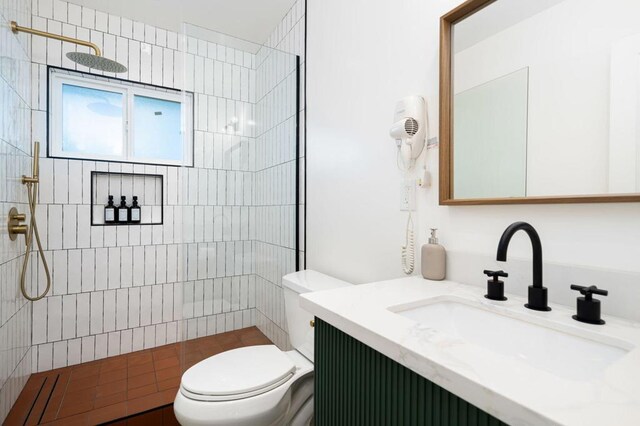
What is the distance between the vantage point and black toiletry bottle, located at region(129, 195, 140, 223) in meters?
2.37

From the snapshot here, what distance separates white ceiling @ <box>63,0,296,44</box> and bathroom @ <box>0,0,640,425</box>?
0.02 meters

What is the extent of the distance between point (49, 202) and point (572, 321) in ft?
9.23

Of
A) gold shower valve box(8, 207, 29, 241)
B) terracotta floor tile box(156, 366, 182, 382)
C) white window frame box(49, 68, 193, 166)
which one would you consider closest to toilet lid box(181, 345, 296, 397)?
terracotta floor tile box(156, 366, 182, 382)

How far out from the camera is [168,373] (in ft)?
6.83

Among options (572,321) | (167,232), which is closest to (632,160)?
(572,321)

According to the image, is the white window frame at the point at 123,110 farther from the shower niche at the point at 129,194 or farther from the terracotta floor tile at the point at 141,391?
the terracotta floor tile at the point at 141,391

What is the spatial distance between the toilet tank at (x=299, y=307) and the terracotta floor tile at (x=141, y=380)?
3.58ft

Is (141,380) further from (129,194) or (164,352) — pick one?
(129,194)

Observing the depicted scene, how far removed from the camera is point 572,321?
69 centimetres

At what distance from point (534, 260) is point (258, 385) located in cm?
104

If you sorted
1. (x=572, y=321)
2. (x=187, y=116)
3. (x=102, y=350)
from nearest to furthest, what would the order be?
(x=572, y=321)
(x=187, y=116)
(x=102, y=350)

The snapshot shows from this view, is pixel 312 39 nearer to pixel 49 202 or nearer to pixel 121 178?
pixel 121 178

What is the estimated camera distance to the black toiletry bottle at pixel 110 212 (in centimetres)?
228

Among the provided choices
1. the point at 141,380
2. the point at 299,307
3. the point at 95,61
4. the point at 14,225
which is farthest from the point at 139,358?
the point at 95,61
